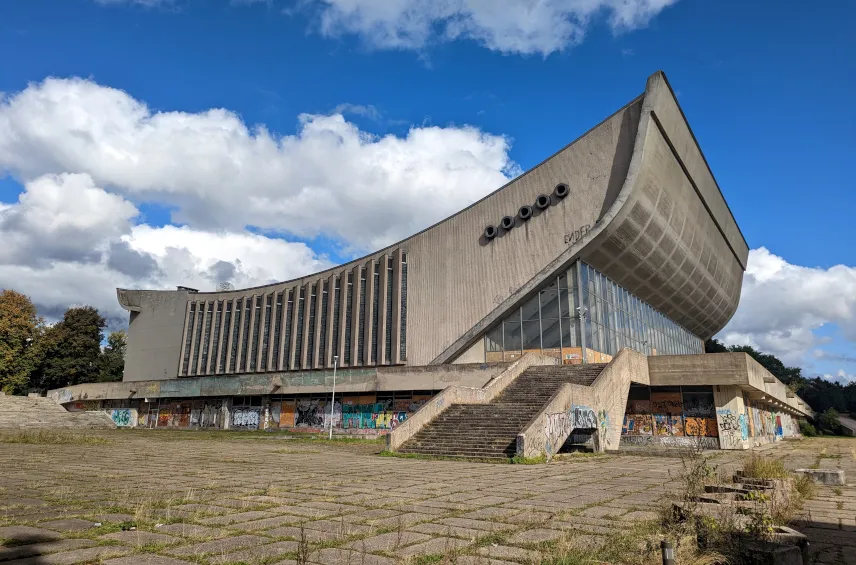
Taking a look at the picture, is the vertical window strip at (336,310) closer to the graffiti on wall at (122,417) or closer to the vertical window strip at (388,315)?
the vertical window strip at (388,315)

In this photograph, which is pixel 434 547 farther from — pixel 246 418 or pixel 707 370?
Result: pixel 246 418

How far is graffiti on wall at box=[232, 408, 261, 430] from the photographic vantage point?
34812 millimetres

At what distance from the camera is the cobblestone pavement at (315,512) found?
15.4ft

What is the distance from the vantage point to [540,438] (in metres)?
15.5

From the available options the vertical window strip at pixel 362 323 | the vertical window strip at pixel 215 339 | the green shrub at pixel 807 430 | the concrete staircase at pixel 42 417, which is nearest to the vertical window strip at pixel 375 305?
the vertical window strip at pixel 362 323

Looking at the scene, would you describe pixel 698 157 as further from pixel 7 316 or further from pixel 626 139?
pixel 7 316

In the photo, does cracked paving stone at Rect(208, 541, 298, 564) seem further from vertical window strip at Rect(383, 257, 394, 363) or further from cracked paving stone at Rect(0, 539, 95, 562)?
vertical window strip at Rect(383, 257, 394, 363)

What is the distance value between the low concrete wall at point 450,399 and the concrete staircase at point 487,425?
0.20 meters

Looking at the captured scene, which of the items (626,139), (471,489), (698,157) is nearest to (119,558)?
(471,489)

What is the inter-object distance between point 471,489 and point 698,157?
1269 inches

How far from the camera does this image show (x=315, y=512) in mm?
6551

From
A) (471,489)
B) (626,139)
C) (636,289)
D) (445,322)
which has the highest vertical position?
(626,139)

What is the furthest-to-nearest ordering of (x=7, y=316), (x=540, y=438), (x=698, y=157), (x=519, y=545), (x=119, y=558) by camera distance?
1. (x=7, y=316)
2. (x=698, y=157)
3. (x=540, y=438)
4. (x=519, y=545)
5. (x=119, y=558)

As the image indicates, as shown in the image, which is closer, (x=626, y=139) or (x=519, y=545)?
(x=519, y=545)
